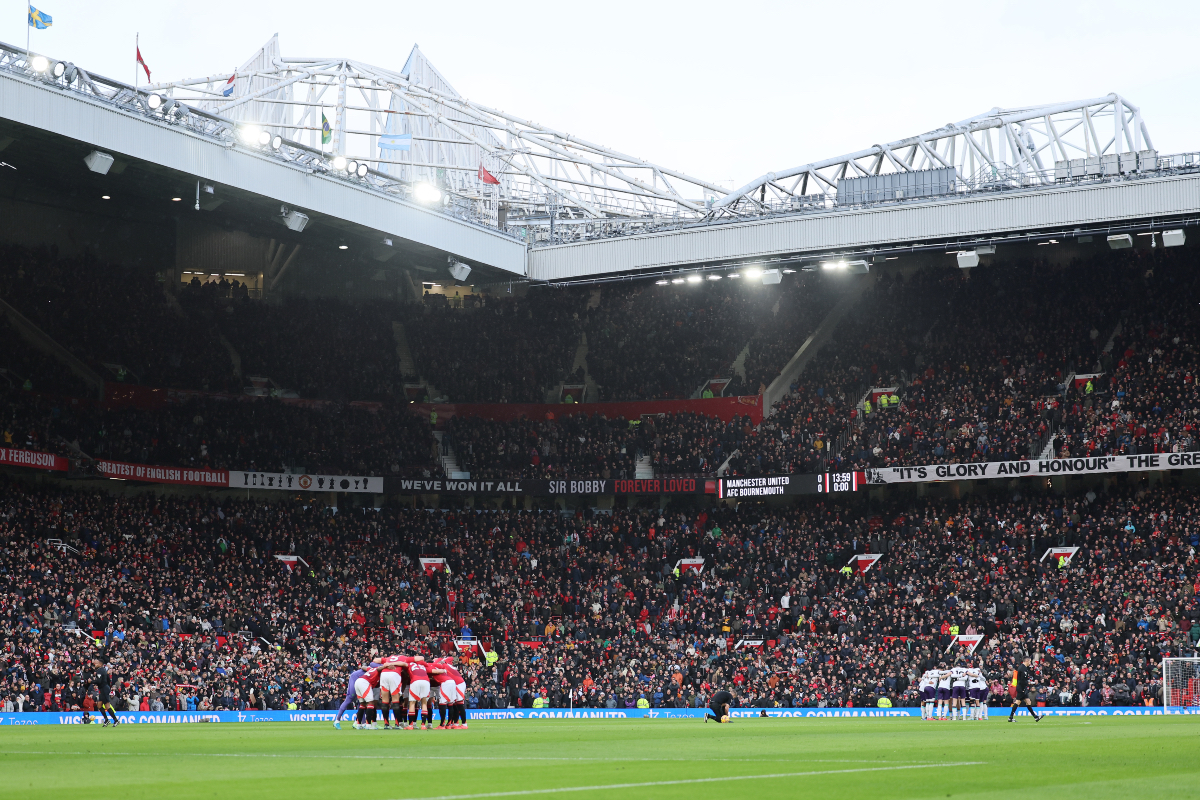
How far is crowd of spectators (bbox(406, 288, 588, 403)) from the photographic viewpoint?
60781 millimetres

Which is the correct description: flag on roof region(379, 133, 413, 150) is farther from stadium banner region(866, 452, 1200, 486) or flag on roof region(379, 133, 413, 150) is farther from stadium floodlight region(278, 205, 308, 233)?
stadium banner region(866, 452, 1200, 486)

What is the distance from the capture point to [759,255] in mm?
49094

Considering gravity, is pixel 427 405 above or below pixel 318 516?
above

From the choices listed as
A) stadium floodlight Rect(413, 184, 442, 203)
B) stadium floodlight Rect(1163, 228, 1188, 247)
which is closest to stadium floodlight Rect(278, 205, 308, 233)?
stadium floodlight Rect(413, 184, 442, 203)

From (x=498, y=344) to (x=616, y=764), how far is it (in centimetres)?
4638

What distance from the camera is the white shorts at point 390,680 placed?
85.8ft

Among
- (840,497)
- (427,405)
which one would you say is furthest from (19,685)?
(840,497)

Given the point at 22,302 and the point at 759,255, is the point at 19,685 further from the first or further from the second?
the point at 759,255

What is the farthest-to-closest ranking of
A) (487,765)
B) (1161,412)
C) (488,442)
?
1. (488,442)
2. (1161,412)
3. (487,765)

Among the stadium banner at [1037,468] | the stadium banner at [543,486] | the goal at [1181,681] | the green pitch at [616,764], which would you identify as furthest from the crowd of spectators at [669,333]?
the green pitch at [616,764]

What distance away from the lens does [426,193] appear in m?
48.6

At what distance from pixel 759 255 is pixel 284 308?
23138 mm

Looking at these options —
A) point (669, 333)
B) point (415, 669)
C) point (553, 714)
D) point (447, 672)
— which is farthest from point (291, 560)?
point (415, 669)

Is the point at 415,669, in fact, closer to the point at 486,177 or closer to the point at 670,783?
the point at 670,783
